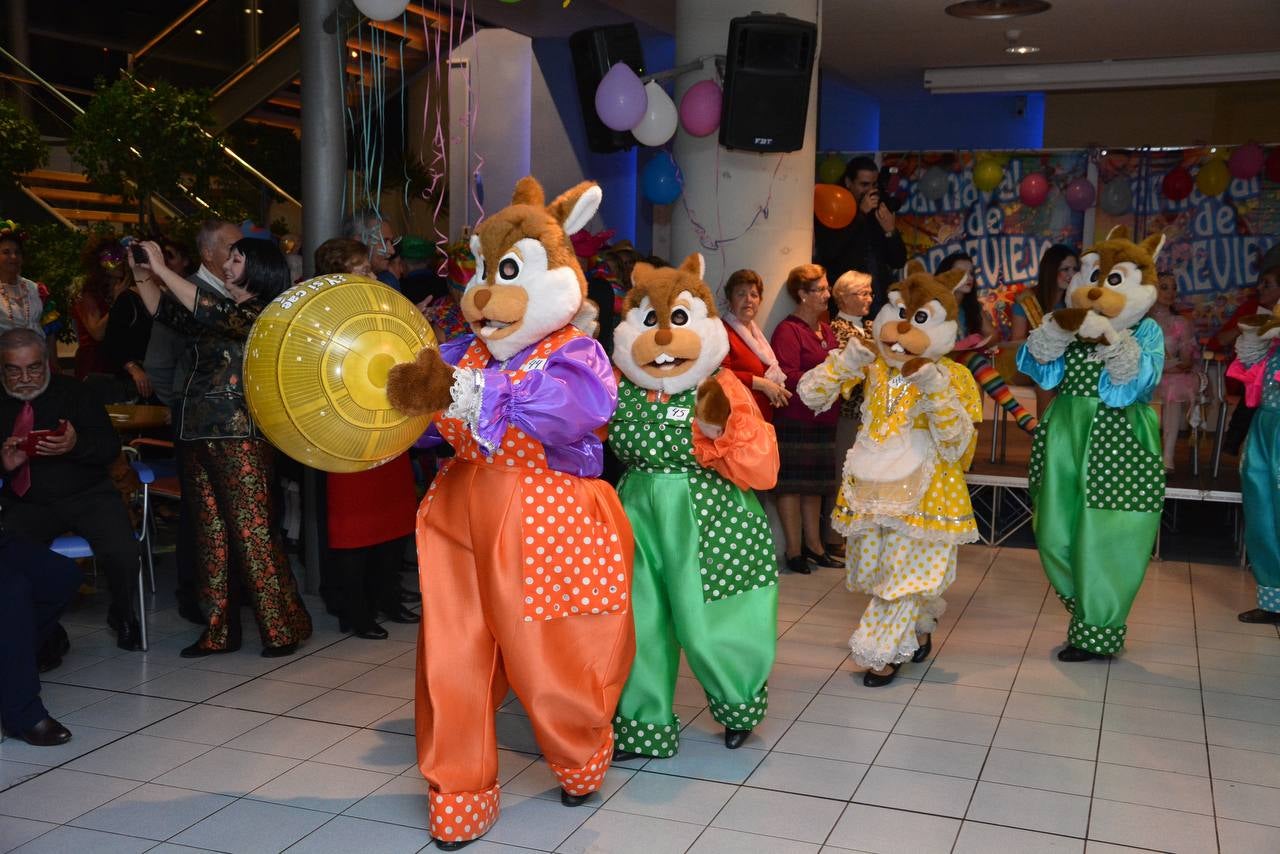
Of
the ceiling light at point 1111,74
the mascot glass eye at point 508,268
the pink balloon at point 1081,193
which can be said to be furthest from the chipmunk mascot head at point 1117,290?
the ceiling light at point 1111,74

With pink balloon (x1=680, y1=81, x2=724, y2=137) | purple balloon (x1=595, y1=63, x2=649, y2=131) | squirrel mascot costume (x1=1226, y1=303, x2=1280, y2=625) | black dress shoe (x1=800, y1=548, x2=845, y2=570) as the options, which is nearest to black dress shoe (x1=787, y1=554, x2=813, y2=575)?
black dress shoe (x1=800, y1=548, x2=845, y2=570)

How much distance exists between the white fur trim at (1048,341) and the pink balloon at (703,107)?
2.17 metres

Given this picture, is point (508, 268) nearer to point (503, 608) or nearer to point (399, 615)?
point (503, 608)

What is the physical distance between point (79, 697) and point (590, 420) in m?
2.28

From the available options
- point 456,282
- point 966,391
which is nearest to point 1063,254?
point 966,391

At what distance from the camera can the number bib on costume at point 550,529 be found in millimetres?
2982

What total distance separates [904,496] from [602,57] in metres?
3.68

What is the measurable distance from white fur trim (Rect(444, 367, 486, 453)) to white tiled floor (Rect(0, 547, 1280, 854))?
1.10 metres

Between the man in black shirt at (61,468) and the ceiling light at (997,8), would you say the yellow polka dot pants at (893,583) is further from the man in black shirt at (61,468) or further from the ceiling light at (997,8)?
the ceiling light at (997,8)

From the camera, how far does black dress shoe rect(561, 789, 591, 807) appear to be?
3250 mm

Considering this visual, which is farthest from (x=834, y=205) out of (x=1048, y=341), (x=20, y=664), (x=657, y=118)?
(x=20, y=664)

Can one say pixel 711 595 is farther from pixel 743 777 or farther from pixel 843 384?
pixel 843 384

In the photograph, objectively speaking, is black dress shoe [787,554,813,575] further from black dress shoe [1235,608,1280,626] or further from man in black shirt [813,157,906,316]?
black dress shoe [1235,608,1280,626]

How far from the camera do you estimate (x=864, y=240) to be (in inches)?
284
